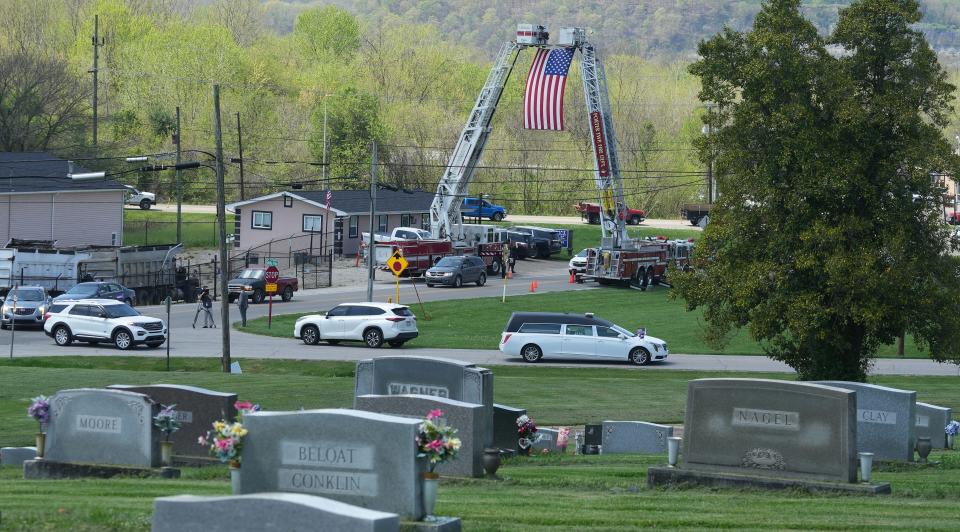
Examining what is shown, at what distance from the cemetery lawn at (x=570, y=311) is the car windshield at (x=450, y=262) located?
4867 millimetres

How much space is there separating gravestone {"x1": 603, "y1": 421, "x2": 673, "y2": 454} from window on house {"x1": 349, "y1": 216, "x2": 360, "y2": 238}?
157 ft

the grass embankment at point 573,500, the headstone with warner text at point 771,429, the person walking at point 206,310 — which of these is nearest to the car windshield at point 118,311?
the person walking at point 206,310

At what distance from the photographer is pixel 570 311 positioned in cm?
4956

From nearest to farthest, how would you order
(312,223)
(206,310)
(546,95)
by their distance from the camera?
(206,310) → (546,95) → (312,223)

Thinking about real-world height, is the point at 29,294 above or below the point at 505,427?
above

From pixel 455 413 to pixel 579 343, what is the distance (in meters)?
22.7

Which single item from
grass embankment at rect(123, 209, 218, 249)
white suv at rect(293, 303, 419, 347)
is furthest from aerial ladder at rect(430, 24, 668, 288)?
white suv at rect(293, 303, 419, 347)

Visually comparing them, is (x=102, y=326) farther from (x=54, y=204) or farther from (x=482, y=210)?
(x=482, y=210)

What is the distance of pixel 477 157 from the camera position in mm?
64375

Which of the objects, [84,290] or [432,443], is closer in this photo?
[432,443]

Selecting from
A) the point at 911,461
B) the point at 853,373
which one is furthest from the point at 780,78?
the point at 911,461

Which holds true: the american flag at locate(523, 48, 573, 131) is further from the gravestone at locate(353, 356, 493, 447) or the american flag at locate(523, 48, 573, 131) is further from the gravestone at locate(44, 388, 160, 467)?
the gravestone at locate(44, 388, 160, 467)

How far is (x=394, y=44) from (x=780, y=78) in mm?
116518

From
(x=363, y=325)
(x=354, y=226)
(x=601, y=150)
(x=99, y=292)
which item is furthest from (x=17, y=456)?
(x=354, y=226)
